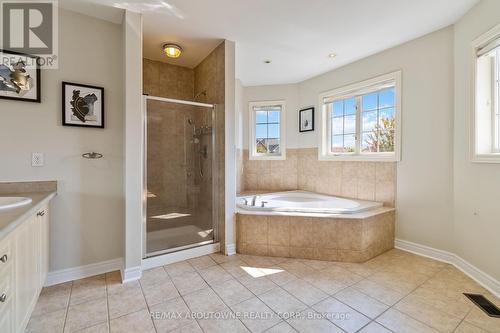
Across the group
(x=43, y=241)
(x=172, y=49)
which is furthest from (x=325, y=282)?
(x=172, y=49)

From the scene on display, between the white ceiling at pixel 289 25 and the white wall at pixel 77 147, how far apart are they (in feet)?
1.48

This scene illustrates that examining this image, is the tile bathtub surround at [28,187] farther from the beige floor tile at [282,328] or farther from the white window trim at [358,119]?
the white window trim at [358,119]

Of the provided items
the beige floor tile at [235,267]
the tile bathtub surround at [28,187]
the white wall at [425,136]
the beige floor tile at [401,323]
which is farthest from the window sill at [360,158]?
the tile bathtub surround at [28,187]

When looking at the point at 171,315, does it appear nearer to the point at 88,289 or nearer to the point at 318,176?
the point at 88,289

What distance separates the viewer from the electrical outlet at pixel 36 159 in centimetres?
193

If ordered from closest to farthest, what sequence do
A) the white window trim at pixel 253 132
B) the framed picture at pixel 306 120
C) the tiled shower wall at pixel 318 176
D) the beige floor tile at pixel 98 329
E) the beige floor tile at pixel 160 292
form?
the beige floor tile at pixel 98 329
the beige floor tile at pixel 160 292
the tiled shower wall at pixel 318 176
the framed picture at pixel 306 120
the white window trim at pixel 253 132

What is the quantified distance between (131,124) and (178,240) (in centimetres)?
134

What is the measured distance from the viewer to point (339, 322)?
1550 mm

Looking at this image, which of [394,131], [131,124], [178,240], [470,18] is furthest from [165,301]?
[470,18]

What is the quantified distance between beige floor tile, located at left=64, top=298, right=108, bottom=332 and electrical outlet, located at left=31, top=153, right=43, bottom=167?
118 centimetres

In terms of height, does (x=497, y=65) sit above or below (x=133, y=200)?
above

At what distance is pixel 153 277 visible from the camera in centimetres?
214

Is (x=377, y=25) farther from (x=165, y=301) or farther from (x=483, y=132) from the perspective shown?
(x=165, y=301)

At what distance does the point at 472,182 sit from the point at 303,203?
189cm
